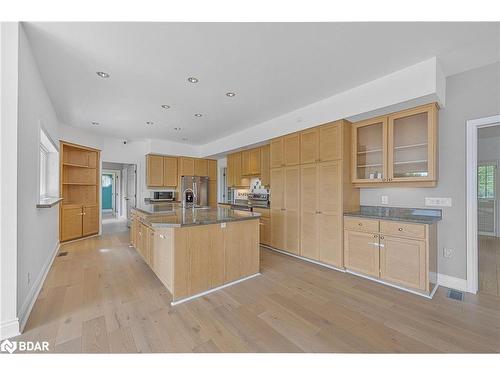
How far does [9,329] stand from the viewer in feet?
5.59

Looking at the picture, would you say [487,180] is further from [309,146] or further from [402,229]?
[309,146]

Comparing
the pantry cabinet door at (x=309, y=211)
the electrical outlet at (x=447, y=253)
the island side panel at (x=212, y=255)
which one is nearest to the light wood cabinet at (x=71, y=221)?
the island side panel at (x=212, y=255)

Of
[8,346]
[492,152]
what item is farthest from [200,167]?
[492,152]

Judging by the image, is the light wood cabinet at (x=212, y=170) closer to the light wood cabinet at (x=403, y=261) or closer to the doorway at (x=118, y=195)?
the doorway at (x=118, y=195)

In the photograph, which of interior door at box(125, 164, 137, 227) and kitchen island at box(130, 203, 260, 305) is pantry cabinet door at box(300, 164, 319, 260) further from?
interior door at box(125, 164, 137, 227)

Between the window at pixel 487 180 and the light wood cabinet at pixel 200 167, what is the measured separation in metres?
7.04

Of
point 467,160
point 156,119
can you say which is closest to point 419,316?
point 467,160

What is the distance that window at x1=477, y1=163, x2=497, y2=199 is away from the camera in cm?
514

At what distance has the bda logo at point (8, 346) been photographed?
1.57 meters

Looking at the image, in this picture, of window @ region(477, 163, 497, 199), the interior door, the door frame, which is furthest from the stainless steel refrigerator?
window @ region(477, 163, 497, 199)

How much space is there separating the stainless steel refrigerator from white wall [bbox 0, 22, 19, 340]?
14.5ft

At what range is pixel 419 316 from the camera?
2041mm

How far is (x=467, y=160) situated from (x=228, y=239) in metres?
2.95

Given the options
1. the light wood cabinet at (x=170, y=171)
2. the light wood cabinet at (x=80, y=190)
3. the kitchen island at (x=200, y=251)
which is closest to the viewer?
the kitchen island at (x=200, y=251)
